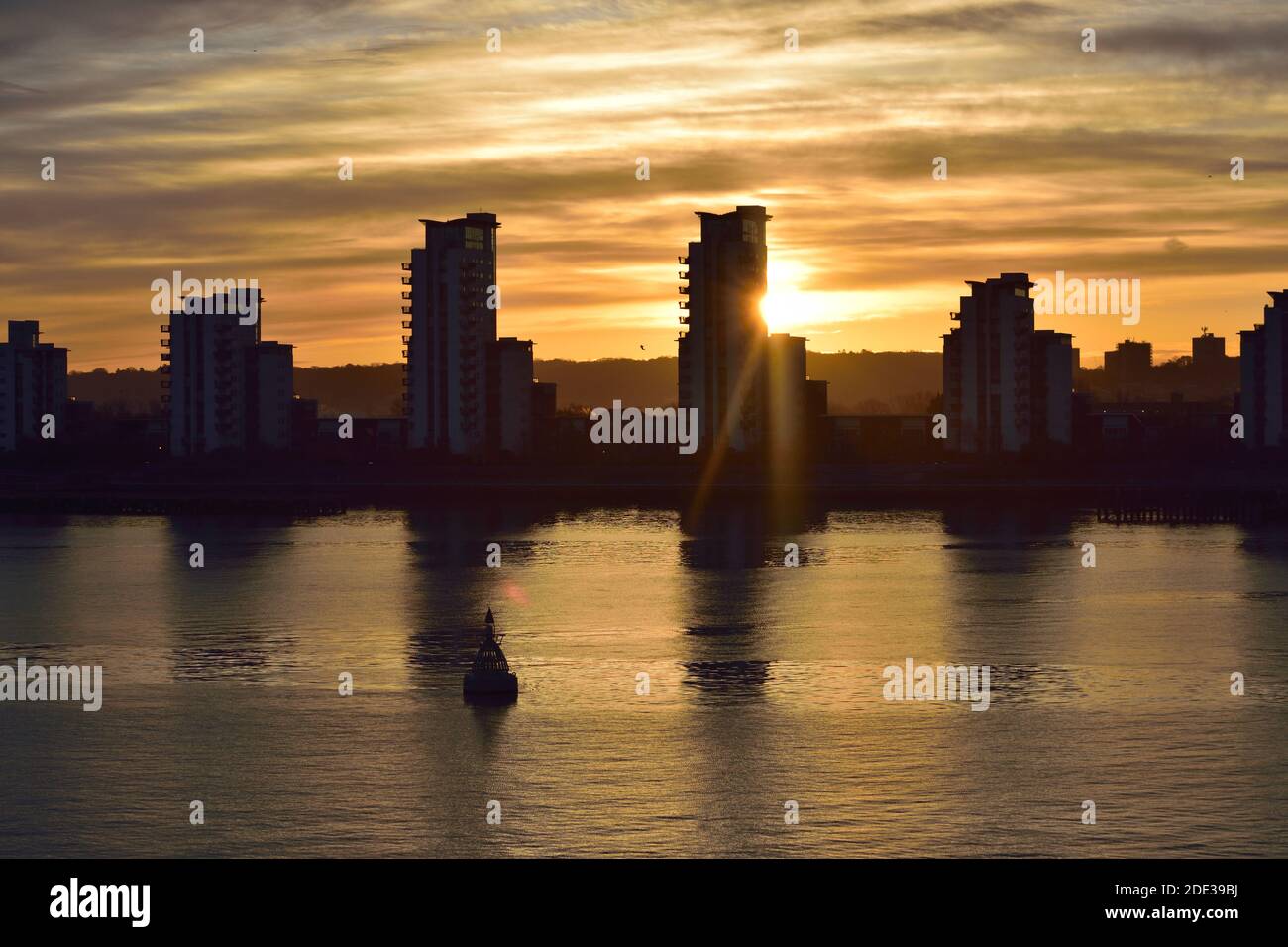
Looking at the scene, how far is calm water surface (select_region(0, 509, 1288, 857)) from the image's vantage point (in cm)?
4153

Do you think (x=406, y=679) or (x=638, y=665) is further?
(x=638, y=665)

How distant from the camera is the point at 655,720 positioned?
5700cm

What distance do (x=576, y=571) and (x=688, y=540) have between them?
3921cm

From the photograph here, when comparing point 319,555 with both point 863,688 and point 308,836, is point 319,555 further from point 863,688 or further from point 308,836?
point 308,836

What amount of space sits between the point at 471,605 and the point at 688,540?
67.2 meters

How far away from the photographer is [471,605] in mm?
99875

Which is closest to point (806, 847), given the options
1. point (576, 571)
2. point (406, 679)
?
point (406, 679)

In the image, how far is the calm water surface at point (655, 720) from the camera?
41.5m

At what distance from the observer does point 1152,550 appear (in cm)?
15025

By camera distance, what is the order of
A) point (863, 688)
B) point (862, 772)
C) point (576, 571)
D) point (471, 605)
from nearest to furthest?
1. point (862, 772)
2. point (863, 688)
3. point (471, 605)
4. point (576, 571)

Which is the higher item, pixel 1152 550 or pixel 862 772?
pixel 1152 550
